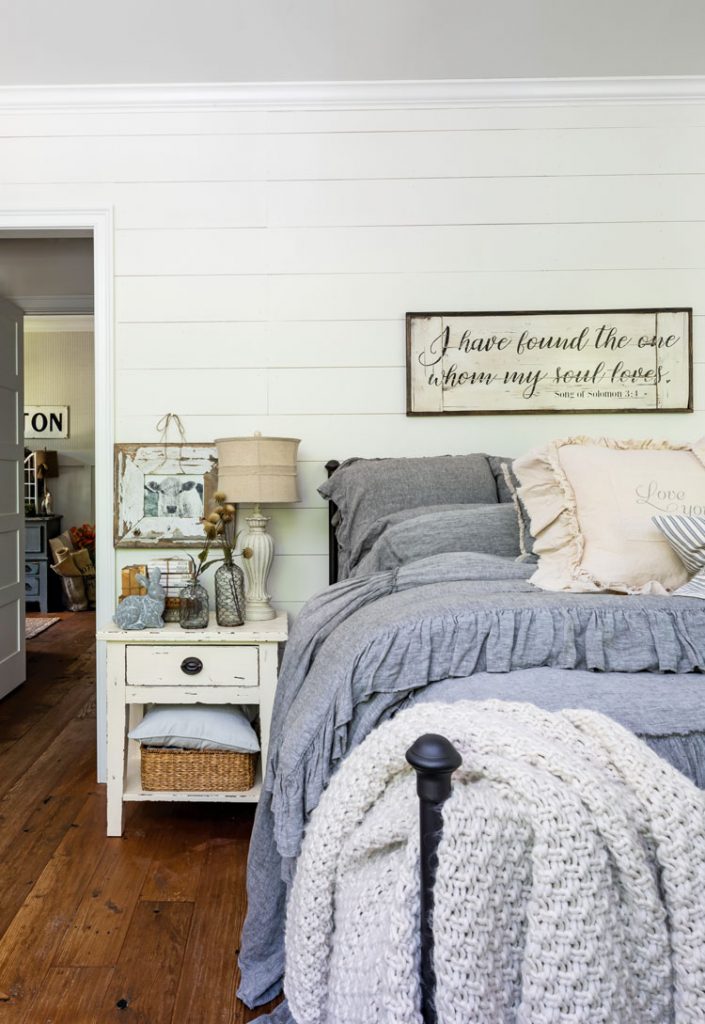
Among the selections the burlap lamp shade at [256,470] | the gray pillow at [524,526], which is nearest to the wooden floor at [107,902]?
the burlap lamp shade at [256,470]

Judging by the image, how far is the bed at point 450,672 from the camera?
1.06m

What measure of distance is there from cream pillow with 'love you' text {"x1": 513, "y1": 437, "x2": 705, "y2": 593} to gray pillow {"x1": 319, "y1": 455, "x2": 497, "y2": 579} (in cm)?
34

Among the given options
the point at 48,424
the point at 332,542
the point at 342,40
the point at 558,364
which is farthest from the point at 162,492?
the point at 48,424

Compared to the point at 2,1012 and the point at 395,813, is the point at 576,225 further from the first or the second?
the point at 2,1012

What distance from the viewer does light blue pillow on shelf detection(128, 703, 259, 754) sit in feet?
6.84

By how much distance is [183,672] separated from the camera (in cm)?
212

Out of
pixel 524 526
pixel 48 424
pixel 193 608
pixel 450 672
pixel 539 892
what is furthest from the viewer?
pixel 48 424

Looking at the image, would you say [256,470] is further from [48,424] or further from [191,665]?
[48,424]

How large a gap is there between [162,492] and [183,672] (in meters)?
0.74

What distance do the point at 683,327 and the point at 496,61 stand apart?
1.15 metres

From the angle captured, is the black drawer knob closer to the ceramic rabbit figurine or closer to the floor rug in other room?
the ceramic rabbit figurine

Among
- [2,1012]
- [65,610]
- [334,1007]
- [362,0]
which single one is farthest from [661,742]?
[65,610]

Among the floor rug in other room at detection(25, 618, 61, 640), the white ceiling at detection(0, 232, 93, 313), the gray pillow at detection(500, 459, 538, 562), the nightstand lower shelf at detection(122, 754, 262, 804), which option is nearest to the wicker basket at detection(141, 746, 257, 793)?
the nightstand lower shelf at detection(122, 754, 262, 804)

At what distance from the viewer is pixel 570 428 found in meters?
2.60
